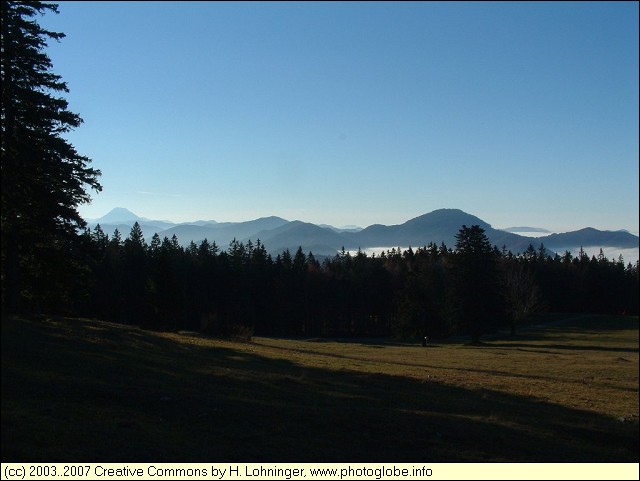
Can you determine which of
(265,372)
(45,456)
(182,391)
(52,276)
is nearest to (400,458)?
(45,456)

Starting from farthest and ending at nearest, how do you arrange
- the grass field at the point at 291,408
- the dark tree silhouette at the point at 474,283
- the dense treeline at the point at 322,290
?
the dark tree silhouette at the point at 474,283 < the dense treeline at the point at 322,290 < the grass field at the point at 291,408

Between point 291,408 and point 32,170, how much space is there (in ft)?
63.4

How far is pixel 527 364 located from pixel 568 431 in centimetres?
1701

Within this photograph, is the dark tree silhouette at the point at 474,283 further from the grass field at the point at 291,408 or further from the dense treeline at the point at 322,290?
the grass field at the point at 291,408

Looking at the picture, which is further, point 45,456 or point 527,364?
point 527,364

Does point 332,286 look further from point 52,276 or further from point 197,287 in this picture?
point 52,276

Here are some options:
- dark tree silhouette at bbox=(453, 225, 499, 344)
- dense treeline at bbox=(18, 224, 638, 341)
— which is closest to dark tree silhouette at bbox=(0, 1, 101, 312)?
dense treeline at bbox=(18, 224, 638, 341)

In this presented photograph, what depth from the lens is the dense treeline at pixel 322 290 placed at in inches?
867

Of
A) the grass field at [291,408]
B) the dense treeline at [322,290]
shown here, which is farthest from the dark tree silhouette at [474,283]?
the grass field at [291,408]

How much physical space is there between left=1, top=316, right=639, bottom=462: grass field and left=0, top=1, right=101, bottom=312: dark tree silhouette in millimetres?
4475

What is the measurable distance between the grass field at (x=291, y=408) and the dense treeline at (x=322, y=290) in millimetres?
2336

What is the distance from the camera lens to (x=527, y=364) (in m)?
29.4

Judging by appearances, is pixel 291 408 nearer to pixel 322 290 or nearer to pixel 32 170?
pixel 32 170

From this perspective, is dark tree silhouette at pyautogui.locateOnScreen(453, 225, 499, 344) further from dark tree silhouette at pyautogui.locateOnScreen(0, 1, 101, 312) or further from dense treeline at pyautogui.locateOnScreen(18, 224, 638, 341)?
dark tree silhouette at pyautogui.locateOnScreen(0, 1, 101, 312)
